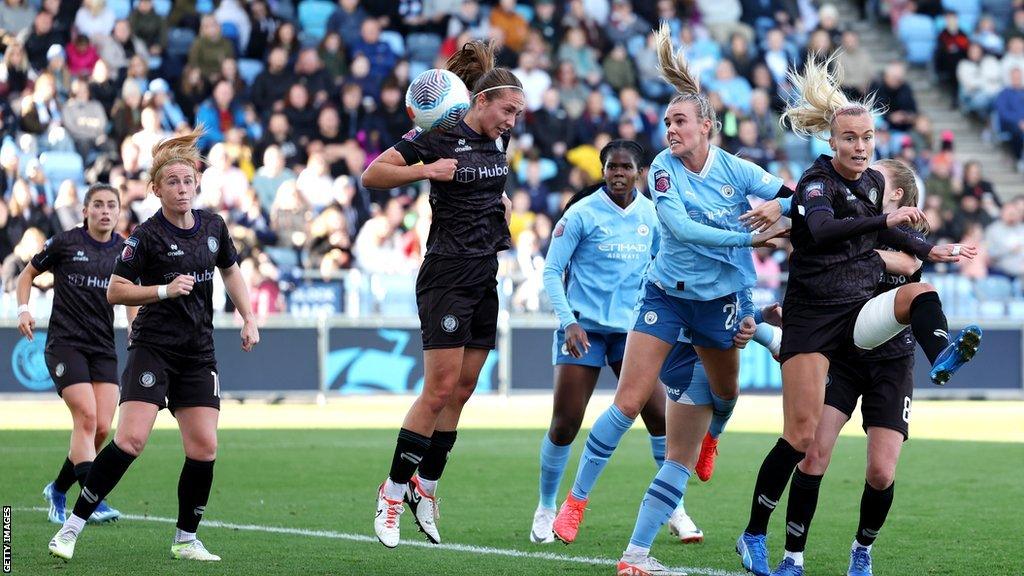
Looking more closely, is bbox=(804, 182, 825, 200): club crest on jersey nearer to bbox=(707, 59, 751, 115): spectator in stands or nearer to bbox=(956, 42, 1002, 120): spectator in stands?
bbox=(707, 59, 751, 115): spectator in stands

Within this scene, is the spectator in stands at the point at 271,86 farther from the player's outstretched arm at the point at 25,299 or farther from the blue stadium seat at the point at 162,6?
the player's outstretched arm at the point at 25,299

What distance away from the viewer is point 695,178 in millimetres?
7801

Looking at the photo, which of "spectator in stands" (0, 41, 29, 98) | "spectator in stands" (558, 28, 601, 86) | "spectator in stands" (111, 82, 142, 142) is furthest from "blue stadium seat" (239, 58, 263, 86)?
"spectator in stands" (558, 28, 601, 86)

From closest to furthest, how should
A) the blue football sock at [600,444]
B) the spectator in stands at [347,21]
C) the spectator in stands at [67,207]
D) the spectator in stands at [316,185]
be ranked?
the blue football sock at [600,444] < the spectator in stands at [67,207] < the spectator in stands at [316,185] < the spectator in stands at [347,21]

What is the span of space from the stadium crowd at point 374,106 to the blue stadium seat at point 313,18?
0.03 m

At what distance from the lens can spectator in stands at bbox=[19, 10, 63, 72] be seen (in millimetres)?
22141

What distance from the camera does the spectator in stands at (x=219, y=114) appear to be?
22.1 metres

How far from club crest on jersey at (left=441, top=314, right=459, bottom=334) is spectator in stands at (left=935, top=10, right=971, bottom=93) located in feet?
72.1

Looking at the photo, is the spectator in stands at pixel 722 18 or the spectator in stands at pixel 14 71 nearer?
the spectator in stands at pixel 14 71

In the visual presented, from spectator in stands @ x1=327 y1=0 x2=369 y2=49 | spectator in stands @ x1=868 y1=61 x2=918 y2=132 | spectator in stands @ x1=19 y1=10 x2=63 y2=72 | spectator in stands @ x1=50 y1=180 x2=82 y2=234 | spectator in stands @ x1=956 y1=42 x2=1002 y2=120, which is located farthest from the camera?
spectator in stands @ x1=956 y1=42 x2=1002 y2=120

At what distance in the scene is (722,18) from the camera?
89.8ft

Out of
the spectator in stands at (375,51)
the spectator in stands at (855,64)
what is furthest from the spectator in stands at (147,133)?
the spectator in stands at (855,64)

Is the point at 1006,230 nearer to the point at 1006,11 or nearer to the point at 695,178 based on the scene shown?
the point at 1006,11

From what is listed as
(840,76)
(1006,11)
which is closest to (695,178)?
(840,76)
